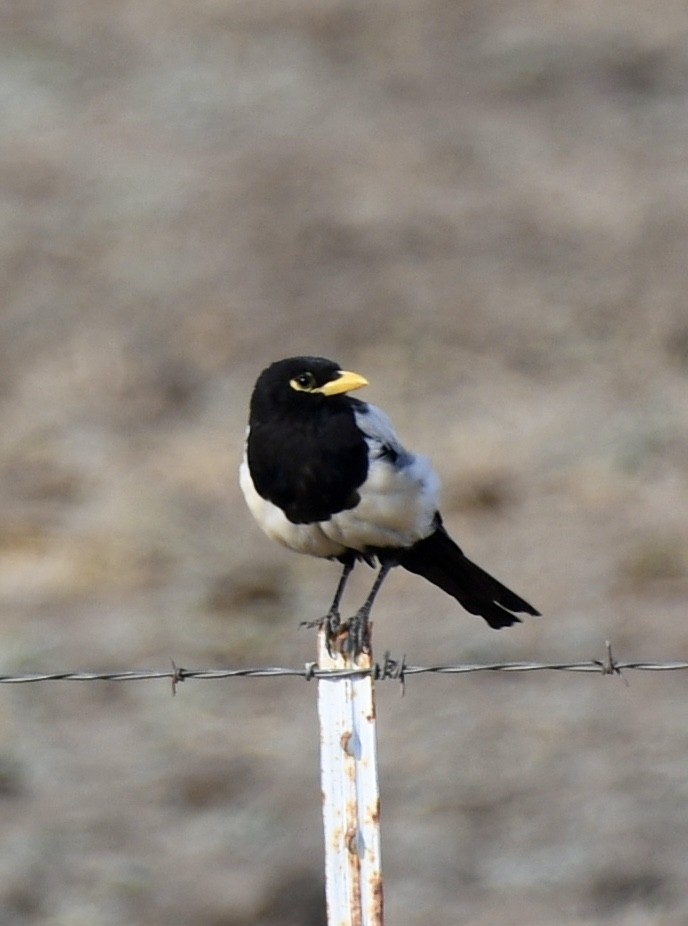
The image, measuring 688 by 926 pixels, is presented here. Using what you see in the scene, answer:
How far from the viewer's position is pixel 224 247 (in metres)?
17.1

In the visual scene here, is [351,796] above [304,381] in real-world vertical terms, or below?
below

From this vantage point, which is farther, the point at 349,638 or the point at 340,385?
the point at 340,385

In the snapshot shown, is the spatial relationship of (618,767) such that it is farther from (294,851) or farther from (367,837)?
(367,837)

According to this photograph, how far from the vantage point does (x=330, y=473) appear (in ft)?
18.5

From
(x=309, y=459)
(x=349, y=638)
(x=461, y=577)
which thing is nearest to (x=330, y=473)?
(x=309, y=459)

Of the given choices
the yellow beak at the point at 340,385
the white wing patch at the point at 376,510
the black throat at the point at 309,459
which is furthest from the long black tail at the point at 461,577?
the yellow beak at the point at 340,385

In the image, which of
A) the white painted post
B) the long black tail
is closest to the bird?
the long black tail

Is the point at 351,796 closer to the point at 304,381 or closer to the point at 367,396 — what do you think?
the point at 304,381

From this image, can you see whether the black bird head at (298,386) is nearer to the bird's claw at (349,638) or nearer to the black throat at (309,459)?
the black throat at (309,459)

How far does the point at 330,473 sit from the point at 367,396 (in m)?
8.91

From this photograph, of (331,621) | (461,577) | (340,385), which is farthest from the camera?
(461,577)

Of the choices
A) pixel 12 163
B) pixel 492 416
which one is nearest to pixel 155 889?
pixel 492 416

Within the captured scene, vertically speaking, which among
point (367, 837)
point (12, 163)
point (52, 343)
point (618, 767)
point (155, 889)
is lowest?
point (367, 837)

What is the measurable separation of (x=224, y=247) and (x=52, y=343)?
6.52 ft
